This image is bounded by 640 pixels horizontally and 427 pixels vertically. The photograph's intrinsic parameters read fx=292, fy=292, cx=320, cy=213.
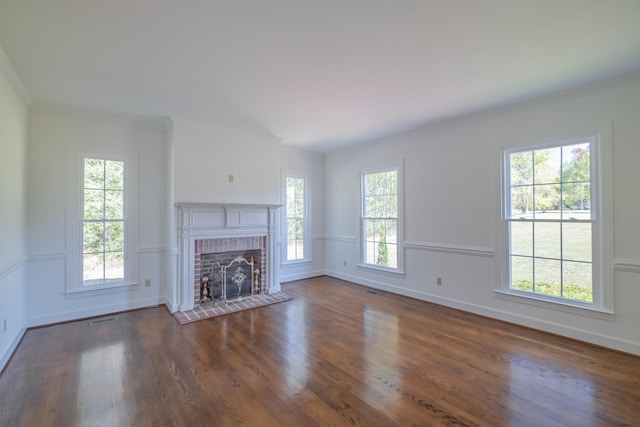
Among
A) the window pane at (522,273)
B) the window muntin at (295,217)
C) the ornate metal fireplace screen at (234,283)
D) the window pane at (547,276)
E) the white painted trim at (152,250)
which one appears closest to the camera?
the window pane at (547,276)

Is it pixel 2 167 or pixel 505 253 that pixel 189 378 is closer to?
pixel 2 167

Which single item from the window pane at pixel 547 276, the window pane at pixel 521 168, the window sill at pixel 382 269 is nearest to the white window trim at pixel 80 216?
the window sill at pixel 382 269

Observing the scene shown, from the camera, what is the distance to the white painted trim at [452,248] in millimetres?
3881

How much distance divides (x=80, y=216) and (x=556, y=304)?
5937mm

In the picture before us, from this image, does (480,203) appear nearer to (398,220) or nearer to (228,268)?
(398,220)

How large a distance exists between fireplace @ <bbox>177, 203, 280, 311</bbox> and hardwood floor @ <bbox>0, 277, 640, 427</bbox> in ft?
2.25

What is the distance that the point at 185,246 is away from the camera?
412 cm

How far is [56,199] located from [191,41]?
9.76ft

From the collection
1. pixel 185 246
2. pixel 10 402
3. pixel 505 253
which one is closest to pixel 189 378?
pixel 10 402

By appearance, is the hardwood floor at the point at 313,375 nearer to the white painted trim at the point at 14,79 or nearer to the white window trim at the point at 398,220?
the white window trim at the point at 398,220

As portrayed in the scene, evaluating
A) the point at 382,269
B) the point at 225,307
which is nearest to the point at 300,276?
the point at 382,269

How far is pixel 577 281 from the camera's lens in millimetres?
3211

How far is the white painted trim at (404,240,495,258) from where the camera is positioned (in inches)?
153

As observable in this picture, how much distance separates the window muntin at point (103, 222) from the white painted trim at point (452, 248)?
434cm
